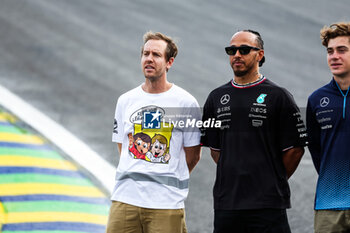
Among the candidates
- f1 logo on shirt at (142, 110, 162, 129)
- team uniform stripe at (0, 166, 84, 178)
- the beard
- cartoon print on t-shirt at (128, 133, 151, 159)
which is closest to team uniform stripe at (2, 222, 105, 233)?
team uniform stripe at (0, 166, 84, 178)

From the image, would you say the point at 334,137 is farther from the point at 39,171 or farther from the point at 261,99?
the point at 39,171

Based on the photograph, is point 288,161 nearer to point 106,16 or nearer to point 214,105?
point 214,105

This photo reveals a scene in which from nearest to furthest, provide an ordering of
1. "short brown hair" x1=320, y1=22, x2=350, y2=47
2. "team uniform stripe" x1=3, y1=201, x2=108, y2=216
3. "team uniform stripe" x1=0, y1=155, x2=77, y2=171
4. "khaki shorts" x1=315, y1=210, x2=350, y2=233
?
1. "khaki shorts" x1=315, y1=210, x2=350, y2=233
2. "short brown hair" x1=320, y1=22, x2=350, y2=47
3. "team uniform stripe" x1=3, y1=201, x2=108, y2=216
4. "team uniform stripe" x1=0, y1=155, x2=77, y2=171

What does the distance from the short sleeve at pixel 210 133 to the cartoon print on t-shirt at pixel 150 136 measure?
1.10ft

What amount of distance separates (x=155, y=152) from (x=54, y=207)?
2.38 meters

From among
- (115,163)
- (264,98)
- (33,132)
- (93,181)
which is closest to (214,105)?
(264,98)

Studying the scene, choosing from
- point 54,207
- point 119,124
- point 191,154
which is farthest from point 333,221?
point 54,207

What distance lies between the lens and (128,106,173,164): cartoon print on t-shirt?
16.5 ft

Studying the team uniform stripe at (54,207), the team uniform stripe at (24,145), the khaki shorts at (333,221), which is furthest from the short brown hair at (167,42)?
the team uniform stripe at (24,145)

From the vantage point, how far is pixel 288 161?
15.8ft

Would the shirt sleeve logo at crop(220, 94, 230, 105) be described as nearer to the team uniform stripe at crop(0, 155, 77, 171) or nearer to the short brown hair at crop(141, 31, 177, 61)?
the short brown hair at crop(141, 31, 177, 61)

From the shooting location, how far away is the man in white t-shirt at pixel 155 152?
4922mm

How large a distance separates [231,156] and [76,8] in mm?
13398

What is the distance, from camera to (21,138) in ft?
27.9
